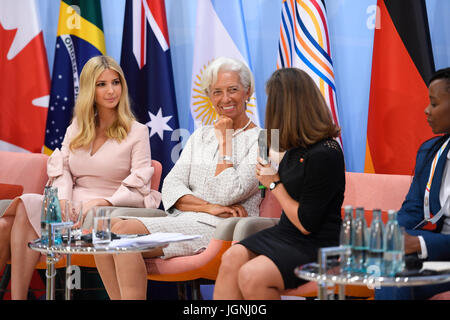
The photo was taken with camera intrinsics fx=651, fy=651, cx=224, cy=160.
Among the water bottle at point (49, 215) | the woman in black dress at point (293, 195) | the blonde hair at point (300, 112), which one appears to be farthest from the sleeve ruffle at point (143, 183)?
the blonde hair at point (300, 112)

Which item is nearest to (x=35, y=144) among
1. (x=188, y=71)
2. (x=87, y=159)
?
(x=87, y=159)

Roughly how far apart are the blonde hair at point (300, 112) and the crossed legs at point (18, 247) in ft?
5.74

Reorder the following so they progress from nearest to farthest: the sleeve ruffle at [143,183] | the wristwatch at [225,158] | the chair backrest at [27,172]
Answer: the wristwatch at [225,158] < the sleeve ruffle at [143,183] < the chair backrest at [27,172]

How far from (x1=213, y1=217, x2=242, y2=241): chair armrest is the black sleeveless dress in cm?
45

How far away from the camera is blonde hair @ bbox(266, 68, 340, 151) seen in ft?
9.78

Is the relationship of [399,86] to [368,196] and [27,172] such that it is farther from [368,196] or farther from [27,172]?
[27,172]

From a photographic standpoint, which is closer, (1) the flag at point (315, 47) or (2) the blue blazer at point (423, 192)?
(2) the blue blazer at point (423, 192)

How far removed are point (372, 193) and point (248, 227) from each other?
0.85 m

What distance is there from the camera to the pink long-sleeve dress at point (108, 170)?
434 cm

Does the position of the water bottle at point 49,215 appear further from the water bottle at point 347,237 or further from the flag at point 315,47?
the flag at point 315,47

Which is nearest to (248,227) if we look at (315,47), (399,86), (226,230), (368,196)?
(226,230)

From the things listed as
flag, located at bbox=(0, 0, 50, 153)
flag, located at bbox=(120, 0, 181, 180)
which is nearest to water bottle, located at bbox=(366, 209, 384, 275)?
flag, located at bbox=(120, 0, 181, 180)

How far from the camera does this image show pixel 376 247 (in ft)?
7.32

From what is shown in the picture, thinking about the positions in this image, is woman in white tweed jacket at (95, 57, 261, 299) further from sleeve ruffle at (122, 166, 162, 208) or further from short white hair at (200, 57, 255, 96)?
sleeve ruffle at (122, 166, 162, 208)
